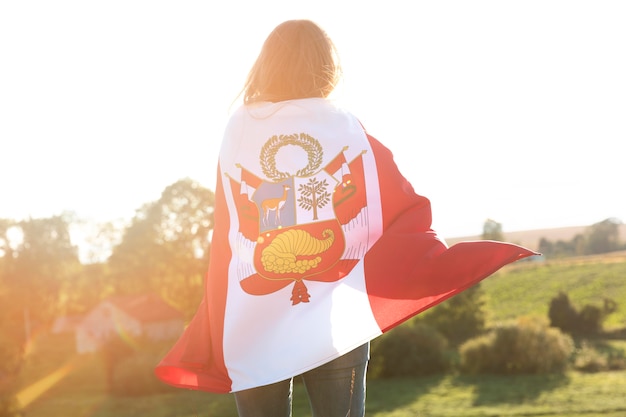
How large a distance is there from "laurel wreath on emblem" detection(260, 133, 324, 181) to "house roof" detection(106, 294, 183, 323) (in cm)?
3411

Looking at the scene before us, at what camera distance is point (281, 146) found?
10.5 feet

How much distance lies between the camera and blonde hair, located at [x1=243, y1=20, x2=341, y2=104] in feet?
10.3

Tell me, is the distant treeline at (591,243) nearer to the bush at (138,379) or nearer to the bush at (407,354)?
the bush at (407,354)

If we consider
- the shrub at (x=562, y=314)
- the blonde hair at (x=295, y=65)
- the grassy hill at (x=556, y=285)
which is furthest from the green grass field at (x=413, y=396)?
the blonde hair at (x=295, y=65)

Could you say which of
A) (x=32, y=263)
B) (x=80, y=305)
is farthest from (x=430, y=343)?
(x=80, y=305)

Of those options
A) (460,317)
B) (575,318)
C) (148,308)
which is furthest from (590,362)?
(148,308)

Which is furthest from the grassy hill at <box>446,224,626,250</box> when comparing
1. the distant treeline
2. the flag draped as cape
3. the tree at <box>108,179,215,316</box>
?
the flag draped as cape

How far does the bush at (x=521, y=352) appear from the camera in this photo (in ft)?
89.2

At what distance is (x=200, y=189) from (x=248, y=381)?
3320cm

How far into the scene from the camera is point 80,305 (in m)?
41.9

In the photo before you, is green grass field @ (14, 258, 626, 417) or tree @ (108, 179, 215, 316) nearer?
green grass field @ (14, 258, 626, 417)

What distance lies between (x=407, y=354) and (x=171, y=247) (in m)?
12.7

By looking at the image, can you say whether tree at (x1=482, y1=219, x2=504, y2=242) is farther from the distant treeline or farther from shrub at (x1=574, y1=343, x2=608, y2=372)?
the distant treeline

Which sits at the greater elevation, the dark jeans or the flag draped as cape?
the flag draped as cape
